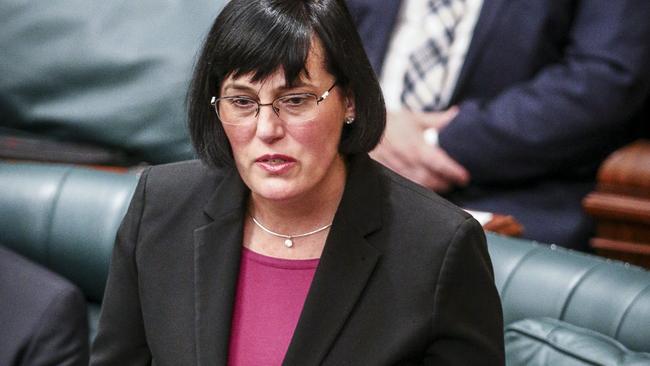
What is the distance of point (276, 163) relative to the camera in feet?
4.16

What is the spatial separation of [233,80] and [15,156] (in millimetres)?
963

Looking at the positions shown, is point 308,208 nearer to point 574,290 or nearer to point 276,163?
point 276,163

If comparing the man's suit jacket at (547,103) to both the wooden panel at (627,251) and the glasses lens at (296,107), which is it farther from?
the glasses lens at (296,107)

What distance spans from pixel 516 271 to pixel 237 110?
53 cm

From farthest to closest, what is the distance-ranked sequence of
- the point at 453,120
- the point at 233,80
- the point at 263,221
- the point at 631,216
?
the point at 453,120 < the point at 631,216 < the point at 263,221 < the point at 233,80

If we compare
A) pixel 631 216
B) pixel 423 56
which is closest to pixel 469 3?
pixel 423 56

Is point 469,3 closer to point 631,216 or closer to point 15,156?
point 631,216

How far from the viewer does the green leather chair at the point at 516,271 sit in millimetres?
1504

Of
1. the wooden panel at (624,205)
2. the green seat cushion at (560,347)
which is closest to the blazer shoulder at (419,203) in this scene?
the green seat cushion at (560,347)

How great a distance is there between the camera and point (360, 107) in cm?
132

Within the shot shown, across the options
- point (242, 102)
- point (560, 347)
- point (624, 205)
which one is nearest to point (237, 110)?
point (242, 102)

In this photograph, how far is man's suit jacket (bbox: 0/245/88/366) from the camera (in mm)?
1649

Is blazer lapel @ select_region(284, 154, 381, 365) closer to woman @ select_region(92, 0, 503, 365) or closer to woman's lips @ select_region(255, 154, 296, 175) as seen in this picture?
woman @ select_region(92, 0, 503, 365)

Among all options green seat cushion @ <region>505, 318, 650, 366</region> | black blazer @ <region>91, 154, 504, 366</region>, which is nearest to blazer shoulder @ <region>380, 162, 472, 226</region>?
black blazer @ <region>91, 154, 504, 366</region>
